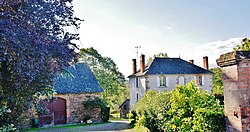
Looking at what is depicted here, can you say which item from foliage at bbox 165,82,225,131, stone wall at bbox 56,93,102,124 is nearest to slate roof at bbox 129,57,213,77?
stone wall at bbox 56,93,102,124

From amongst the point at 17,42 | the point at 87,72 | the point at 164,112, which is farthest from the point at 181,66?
the point at 17,42

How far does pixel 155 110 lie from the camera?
10.2 metres

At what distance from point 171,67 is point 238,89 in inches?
960

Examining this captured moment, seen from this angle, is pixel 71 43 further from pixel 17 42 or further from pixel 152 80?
pixel 152 80

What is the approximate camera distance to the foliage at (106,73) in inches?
1287

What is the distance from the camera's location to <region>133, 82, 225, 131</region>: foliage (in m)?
5.73

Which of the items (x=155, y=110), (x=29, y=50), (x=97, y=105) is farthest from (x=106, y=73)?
(x=29, y=50)

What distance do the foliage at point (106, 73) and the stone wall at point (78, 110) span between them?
10.7m

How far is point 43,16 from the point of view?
546cm

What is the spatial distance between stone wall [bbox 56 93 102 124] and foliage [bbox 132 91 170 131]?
9.03 metres

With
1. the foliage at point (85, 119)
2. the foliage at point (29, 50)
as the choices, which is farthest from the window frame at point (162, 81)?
the foliage at point (29, 50)

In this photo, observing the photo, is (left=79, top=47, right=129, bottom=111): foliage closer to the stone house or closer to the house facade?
the house facade

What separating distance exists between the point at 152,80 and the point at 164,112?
1809 cm

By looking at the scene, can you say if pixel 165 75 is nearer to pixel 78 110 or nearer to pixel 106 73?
pixel 106 73
